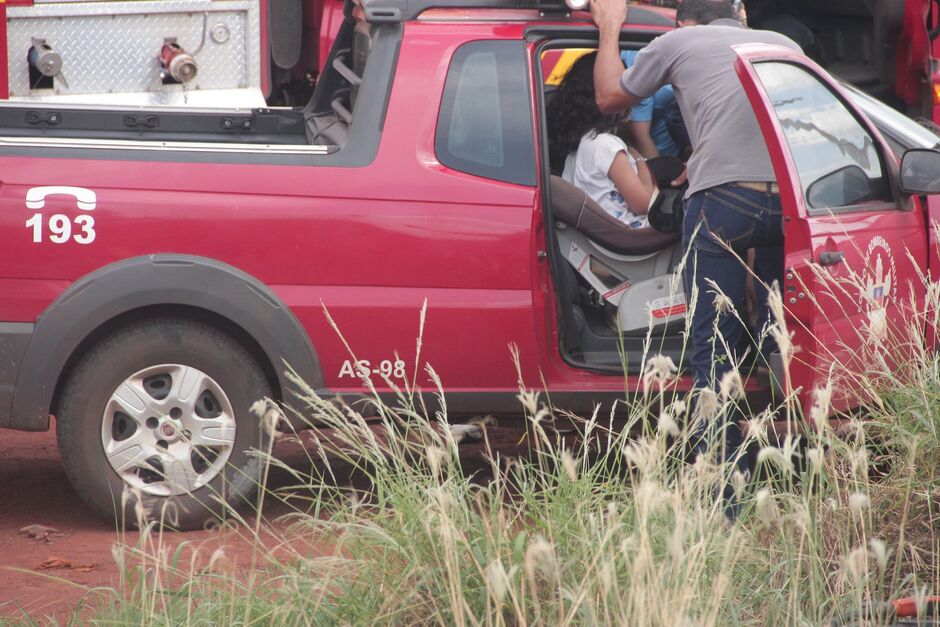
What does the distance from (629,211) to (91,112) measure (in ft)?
8.27

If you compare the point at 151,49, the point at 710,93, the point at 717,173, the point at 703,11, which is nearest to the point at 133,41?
the point at 151,49

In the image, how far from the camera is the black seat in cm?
554

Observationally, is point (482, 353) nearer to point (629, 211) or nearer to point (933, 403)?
point (629, 211)

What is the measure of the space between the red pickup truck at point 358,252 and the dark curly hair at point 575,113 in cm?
72

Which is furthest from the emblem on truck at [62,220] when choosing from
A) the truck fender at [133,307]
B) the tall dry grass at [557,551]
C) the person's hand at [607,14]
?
the person's hand at [607,14]

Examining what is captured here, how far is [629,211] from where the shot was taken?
18.9 feet

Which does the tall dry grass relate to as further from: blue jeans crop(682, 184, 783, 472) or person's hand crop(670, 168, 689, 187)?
person's hand crop(670, 168, 689, 187)

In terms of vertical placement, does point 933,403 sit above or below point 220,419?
above

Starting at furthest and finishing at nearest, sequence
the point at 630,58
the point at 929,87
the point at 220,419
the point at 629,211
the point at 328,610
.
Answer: the point at 929,87
the point at 630,58
the point at 629,211
the point at 220,419
the point at 328,610

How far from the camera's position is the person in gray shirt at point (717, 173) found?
4805 mm

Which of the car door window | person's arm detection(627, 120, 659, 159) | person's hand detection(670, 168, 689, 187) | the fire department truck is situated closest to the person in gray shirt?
the car door window

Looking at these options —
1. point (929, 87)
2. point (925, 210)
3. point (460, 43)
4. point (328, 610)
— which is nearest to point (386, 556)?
point (328, 610)

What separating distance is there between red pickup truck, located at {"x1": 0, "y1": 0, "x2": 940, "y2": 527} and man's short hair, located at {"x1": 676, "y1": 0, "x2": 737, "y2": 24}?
0.49 meters

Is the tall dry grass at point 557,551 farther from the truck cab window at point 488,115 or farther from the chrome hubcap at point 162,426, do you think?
the truck cab window at point 488,115
